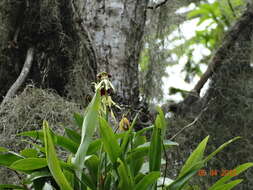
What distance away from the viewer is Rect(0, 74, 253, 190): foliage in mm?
1220

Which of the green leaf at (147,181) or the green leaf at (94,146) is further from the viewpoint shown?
the green leaf at (94,146)

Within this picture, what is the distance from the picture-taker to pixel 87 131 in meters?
1.22

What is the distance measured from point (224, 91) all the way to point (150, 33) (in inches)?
18.2

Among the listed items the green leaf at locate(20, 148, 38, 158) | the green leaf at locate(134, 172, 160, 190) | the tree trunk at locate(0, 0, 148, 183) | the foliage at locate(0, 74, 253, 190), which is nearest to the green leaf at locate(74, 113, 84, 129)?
the foliage at locate(0, 74, 253, 190)

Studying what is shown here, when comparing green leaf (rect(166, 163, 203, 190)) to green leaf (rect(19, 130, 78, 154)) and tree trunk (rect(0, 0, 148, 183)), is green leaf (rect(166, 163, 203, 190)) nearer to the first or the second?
green leaf (rect(19, 130, 78, 154))

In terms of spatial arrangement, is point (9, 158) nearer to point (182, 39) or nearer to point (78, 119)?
point (78, 119)

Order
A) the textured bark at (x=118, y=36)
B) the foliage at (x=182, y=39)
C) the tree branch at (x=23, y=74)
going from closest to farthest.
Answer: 1. the tree branch at (x=23, y=74)
2. the textured bark at (x=118, y=36)
3. the foliage at (x=182, y=39)

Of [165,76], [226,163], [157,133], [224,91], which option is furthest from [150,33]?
[157,133]

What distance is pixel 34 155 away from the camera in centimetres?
134

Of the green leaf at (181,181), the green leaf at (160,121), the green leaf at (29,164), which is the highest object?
the green leaf at (160,121)

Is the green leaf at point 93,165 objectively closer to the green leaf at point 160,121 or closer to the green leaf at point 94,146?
the green leaf at point 94,146

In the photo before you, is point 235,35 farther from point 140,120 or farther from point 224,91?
point 140,120

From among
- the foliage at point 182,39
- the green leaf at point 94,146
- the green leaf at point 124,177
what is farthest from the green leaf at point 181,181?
the foliage at point 182,39

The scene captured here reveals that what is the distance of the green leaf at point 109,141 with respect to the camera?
3.99ft
